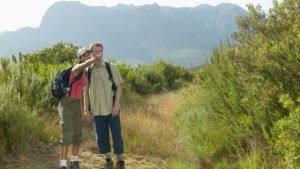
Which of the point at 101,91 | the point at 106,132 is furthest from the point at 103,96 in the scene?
the point at 106,132

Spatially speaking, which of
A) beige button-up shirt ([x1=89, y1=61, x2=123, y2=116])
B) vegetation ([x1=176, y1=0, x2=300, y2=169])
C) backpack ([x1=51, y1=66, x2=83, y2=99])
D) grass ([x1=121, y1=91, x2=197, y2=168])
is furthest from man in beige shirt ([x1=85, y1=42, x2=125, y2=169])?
vegetation ([x1=176, y1=0, x2=300, y2=169])

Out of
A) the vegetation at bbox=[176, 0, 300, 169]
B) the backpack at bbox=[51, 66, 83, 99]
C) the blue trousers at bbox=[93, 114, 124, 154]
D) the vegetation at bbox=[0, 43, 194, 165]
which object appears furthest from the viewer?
the vegetation at bbox=[0, 43, 194, 165]

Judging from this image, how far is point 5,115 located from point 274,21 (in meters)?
4.72

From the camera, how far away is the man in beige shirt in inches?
132

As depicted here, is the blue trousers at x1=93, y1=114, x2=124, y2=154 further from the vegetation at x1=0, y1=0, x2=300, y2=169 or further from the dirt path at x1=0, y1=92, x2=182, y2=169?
the vegetation at x1=0, y1=0, x2=300, y2=169

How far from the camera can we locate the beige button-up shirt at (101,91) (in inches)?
132

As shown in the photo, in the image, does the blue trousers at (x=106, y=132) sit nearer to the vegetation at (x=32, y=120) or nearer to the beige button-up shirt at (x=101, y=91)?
the beige button-up shirt at (x=101, y=91)

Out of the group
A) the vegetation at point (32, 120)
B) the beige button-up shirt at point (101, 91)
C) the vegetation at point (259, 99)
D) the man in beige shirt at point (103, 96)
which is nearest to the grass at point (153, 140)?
the vegetation at point (32, 120)

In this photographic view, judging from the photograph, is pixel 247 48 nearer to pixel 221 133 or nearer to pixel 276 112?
pixel 276 112

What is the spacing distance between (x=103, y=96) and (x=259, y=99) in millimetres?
2472

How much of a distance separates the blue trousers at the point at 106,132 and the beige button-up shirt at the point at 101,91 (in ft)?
0.54

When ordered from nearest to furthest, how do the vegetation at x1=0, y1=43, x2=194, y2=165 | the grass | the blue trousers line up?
the blue trousers
the vegetation at x1=0, y1=43, x2=194, y2=165
the grass

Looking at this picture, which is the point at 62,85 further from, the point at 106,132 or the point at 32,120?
the point at 32,120

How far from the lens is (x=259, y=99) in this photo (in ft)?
11.1
